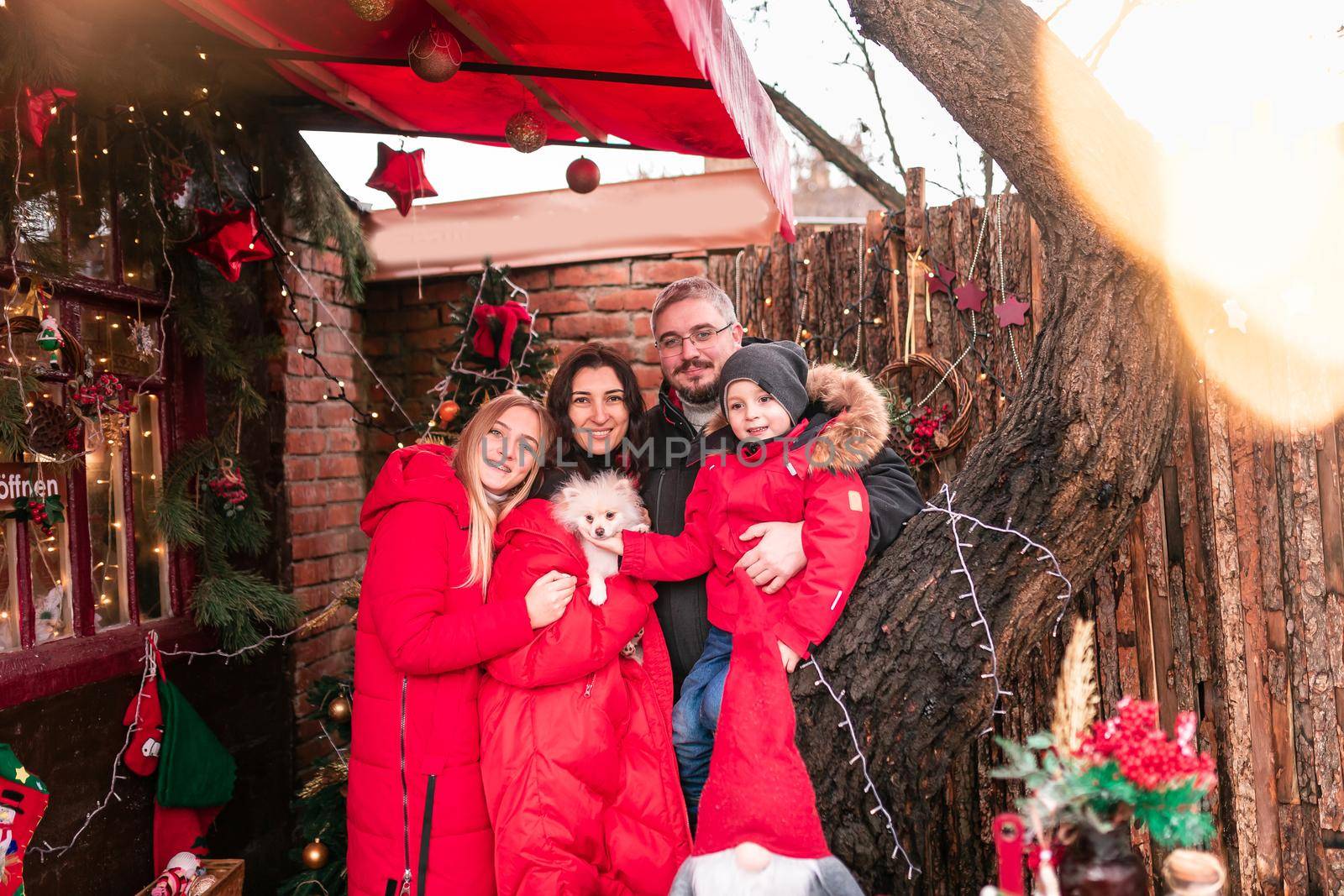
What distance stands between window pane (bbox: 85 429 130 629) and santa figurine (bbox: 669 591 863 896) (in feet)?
7.35

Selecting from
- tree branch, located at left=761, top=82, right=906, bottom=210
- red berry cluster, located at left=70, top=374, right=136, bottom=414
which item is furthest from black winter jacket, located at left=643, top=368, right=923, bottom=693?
tree branch, located at left=761, top=82, right=906, bottom=210

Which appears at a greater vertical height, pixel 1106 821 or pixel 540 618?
pixel 540 618

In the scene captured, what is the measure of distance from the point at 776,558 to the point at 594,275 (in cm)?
255

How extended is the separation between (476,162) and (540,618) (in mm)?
3571

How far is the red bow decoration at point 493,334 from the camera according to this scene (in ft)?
11.9

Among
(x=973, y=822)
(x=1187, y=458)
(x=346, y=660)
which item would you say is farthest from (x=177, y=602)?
(x=1187, y=458)

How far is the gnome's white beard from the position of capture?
76.0 inches

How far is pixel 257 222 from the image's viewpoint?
11.2ft

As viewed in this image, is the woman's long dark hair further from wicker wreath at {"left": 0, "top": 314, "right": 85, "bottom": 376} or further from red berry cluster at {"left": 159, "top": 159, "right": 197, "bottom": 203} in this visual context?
red berry cluster at {"left": 159, "top": 159, "right": 197, "bottom": 203}

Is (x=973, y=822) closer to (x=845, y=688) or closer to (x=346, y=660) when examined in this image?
(x=845, y=688)

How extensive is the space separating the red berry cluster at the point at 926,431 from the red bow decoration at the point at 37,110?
304 centimetres

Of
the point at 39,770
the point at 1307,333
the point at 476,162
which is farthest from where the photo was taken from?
the point at 476,162

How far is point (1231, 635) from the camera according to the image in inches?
117

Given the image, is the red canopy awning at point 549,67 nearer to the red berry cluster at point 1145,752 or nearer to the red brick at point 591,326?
the red brick at point 591,326
